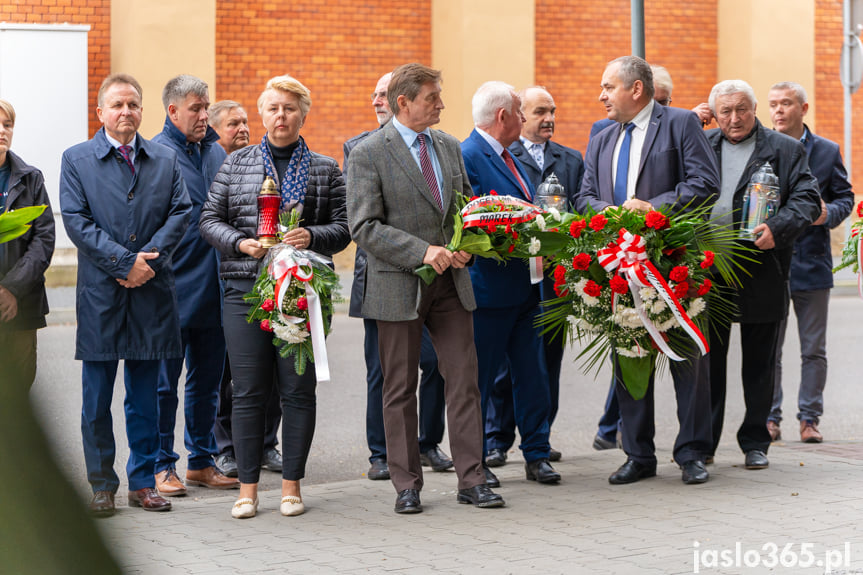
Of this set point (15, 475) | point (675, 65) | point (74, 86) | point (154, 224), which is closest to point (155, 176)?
point (154, 224)

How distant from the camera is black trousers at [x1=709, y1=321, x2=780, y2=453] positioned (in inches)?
258

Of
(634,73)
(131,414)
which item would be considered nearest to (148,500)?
A: (131,414)

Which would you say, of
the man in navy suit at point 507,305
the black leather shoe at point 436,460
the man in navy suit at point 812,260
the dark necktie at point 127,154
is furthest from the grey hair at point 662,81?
the dark necktie at point 127,154

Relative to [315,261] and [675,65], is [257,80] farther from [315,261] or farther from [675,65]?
[315,261]

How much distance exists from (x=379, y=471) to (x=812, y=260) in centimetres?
351

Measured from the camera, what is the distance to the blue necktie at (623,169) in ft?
20.6

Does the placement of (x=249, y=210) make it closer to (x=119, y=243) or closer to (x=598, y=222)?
(x=119, y=243)

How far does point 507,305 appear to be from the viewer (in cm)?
617

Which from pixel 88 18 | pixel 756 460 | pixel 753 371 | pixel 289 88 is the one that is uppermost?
pixel 88 18

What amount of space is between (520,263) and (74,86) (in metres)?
11.4

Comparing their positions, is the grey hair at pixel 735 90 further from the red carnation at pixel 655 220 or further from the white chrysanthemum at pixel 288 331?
the white chrysanthemum at pixel 288 331

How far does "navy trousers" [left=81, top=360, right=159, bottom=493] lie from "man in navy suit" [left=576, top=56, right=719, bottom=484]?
2.57 m

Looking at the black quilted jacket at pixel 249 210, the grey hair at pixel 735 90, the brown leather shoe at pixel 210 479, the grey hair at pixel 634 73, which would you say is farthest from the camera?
the grey hair at pixel 735 90

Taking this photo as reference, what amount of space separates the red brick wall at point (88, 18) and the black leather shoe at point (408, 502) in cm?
1196
